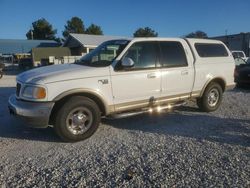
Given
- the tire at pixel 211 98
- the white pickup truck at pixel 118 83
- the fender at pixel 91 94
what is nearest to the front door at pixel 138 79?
the white pickup truck at pixel 118 83

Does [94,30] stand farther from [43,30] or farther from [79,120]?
[79,120]

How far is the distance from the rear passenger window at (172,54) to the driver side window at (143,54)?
242mm

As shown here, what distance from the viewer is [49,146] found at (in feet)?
16.3

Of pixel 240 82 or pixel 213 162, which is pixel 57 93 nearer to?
pixel 213 162

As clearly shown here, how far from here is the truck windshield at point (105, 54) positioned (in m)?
5.63

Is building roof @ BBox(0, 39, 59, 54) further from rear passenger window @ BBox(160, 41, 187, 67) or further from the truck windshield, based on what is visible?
rear passenger window @ BBox(160, 41, 187, 67)

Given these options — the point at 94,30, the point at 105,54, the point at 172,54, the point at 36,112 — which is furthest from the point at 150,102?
the point at 94,30

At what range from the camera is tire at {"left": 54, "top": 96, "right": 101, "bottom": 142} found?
16.3ft

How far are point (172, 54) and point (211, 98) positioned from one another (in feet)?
6.23

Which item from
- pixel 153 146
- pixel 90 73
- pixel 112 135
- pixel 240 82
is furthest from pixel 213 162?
pixel 240 82

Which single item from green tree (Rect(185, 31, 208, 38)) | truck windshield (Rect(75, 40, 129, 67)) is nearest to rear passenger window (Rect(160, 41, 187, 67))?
truck windshield (Rect(75, 40, 129, 67))

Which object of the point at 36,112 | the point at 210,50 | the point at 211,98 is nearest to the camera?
the point at 36,112

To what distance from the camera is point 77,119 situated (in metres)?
5.16

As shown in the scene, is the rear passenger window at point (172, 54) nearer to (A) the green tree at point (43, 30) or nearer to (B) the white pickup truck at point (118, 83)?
(B) the white pickup truck at point (118, 83)
